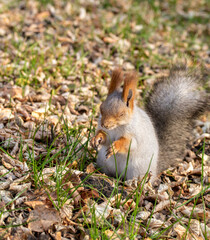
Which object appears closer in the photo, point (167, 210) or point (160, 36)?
point (167, 210)

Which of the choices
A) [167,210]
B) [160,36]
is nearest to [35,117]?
[167,210]

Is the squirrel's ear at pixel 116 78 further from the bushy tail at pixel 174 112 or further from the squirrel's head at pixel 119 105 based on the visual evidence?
the bushy tail at pixel 174 112

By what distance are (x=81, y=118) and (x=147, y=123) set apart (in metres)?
0.80

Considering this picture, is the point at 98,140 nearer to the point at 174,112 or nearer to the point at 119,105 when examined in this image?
the point at 119,105

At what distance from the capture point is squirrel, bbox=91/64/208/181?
7.39 feet

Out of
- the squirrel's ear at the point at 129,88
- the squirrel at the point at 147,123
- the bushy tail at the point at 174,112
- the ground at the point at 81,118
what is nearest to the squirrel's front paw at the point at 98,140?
the squirrel at the point at 147,123

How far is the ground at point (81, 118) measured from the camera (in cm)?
205

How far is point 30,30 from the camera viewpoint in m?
4.32

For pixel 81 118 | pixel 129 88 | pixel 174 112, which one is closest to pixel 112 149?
pixel 129 88

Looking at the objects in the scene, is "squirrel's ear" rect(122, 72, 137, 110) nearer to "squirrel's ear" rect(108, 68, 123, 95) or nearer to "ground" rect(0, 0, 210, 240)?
"squirrel's ear" rect(108, 68, 123, 95)

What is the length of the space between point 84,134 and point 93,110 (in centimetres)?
34

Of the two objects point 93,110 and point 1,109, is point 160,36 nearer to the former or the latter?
point 93,110

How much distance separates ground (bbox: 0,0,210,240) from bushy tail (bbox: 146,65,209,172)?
170mm

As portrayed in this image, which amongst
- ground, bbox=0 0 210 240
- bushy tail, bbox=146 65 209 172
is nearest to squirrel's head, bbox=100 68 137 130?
ground, bbox=0 0 210 240
